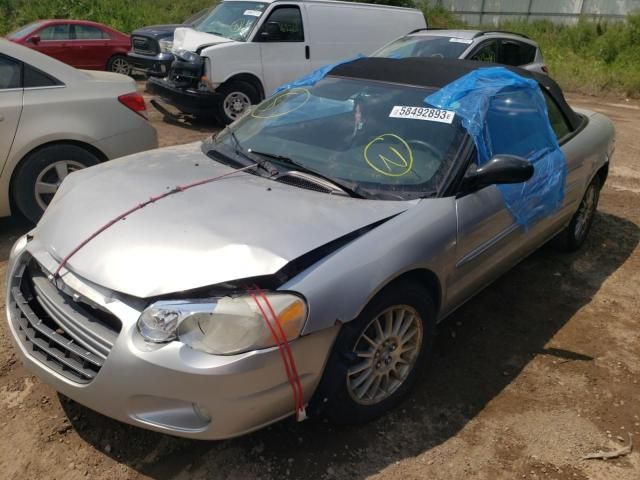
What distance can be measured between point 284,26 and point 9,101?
17.1ft

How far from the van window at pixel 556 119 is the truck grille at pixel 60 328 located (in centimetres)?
320

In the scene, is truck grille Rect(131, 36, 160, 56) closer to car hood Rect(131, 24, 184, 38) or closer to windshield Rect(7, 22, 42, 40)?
car hood Rect(131, 24, 184, 38)

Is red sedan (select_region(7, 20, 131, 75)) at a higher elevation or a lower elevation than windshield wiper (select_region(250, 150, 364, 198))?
lower

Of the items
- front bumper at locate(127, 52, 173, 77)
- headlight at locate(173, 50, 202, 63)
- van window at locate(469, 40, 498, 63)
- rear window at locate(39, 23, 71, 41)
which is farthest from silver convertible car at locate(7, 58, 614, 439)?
rear window at locate(39, 23, 71, 41)

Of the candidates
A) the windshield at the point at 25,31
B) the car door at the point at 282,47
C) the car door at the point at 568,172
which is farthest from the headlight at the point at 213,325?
the windshield at the point at 25,31

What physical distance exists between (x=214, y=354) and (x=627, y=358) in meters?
2.59

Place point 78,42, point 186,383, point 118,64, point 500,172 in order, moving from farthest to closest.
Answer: point 118,64 < point 78,42 < point 500,172 < point 186,383

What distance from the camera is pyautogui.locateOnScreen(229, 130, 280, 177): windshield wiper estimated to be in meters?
2.95

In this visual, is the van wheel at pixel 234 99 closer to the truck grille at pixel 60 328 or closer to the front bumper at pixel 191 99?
the front bumper at pixel 191 99

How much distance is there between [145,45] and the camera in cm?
1116

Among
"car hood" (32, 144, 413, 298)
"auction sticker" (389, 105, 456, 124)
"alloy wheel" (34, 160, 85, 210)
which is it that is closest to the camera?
"car hood" (32, 144, 413, 298)

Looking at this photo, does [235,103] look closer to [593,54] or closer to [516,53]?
[516,53]

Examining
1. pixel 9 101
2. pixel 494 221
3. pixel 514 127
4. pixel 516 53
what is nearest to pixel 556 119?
pixel 514 127

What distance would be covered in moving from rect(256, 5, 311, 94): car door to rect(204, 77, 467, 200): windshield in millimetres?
5183
